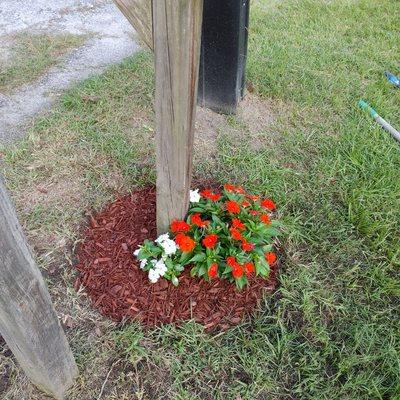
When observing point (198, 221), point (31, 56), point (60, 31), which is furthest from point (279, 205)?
point (60, 31)

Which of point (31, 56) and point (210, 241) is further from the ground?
point (210, 241)

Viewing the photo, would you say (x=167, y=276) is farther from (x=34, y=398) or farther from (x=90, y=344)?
(x=34, y=398)

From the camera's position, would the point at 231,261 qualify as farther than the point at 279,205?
No

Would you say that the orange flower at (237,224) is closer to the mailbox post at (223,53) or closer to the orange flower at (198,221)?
the orange flower at (198,221)

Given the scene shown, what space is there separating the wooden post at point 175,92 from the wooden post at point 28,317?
74cm

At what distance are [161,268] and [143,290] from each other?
151 millimetres

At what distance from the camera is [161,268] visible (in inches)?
77.1

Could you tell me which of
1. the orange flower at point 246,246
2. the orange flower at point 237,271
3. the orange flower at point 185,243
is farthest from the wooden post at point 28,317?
the orange flower at point 246,246

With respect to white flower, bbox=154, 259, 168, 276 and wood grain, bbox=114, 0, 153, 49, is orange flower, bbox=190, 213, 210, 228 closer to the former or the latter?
white flower, bbox=154, 259, 168, 276

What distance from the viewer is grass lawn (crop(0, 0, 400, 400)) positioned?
1767 millimetres

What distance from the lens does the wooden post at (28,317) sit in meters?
1.10

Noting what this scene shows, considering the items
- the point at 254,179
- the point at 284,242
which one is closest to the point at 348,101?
the point at 254,179

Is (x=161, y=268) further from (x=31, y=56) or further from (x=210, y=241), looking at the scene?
(x=31, y=56)

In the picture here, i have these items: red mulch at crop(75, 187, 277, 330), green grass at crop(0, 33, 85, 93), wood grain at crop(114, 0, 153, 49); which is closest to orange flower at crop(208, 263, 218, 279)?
red mulch at crop(75, 187, 277, 330)
